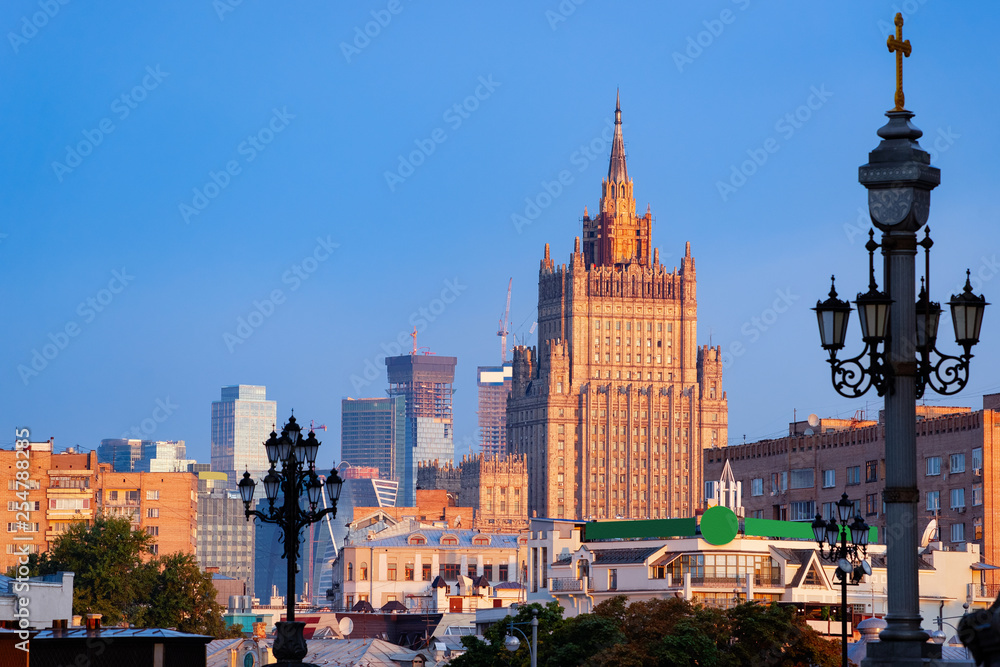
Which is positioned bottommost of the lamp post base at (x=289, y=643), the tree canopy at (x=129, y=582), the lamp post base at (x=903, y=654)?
the tree canopy at (x=129, y=582)

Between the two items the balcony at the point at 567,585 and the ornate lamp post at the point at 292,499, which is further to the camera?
the balcony at the point at 567,585

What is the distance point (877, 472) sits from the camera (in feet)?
384

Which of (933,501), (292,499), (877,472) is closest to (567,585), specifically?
(877,472)

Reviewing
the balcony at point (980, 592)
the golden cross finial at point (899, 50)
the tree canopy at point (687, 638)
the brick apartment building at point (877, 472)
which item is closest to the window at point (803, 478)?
the brick apartment building at point (877, 472)

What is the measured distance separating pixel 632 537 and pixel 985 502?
2368 centimetres

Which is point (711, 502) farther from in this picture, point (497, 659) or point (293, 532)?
point (293, 532)

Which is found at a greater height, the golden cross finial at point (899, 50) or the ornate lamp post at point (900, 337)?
the golden cross finial at point (899, 50)

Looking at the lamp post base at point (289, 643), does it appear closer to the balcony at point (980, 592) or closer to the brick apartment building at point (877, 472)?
the balcony at point (980, 592)

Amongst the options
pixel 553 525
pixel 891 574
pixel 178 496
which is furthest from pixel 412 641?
pixel 891 574

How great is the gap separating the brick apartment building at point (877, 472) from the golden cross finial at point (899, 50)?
76216mm

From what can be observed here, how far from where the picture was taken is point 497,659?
73812 millimetres

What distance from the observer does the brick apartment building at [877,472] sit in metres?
→ 110

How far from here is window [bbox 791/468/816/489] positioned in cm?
12581

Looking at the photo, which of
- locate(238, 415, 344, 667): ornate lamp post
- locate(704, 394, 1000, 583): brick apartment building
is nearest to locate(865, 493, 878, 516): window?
locate(704, 394, 1000, 583): brick apartment building
